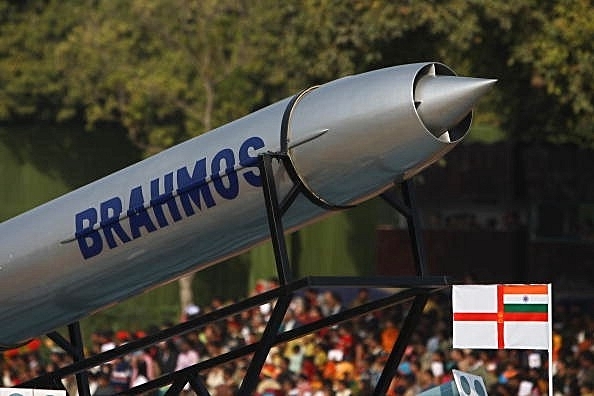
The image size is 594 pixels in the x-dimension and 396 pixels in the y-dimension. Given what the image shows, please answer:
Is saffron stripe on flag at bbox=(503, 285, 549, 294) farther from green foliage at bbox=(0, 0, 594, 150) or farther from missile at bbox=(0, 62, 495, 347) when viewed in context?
green foliage at bbox=(0, 0, 594, 150)

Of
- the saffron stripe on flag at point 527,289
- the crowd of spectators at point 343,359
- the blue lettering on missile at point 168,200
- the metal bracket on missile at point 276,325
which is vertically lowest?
the metal bracket on missile at point 276,325

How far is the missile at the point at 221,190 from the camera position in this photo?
11.3 m

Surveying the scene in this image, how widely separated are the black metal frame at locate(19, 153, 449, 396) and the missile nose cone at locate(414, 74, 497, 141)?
35.7 inches

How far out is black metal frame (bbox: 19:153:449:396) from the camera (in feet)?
37.8

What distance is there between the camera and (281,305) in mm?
11672

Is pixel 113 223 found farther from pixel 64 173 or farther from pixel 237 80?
pixel 64 173

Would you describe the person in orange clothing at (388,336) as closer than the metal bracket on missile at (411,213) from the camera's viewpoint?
No

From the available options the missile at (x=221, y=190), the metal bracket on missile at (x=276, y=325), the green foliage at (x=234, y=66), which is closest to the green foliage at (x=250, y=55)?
the green foliage at (x=234, y=66)

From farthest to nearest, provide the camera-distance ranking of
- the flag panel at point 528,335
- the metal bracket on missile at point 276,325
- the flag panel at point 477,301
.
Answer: the flag panel at point 477,301 → the flag panel at point 528,335 → the metal bracket on missile at point 276,325

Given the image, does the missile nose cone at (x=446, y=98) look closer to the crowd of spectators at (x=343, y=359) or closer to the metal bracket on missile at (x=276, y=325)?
the metal bracket on missile at (x=276, y=325)

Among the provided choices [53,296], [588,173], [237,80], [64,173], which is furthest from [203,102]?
[53,296]

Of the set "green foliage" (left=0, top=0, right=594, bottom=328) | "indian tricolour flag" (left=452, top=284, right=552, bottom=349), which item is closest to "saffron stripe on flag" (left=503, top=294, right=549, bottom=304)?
"indian tricolour flag" (left=452, top=284, right=552, bottom=349)

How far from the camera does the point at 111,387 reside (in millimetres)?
20688

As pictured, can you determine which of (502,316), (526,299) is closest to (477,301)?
(502,316)
